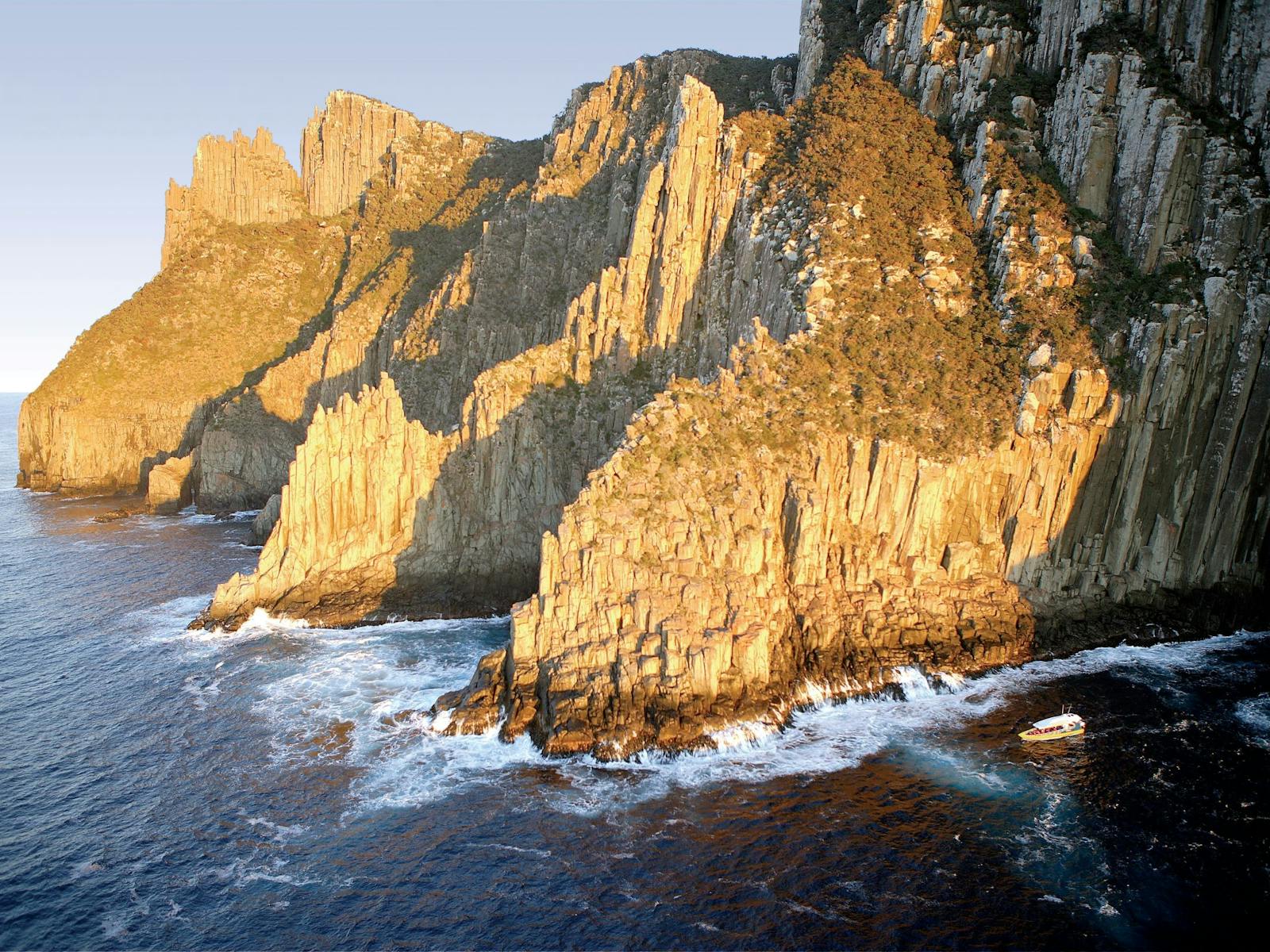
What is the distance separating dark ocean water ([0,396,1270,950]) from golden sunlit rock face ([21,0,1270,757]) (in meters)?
4.72

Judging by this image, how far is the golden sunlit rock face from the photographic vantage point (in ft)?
181

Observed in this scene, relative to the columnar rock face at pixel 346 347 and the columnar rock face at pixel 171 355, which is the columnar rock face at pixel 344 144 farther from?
the columnar rock face at pixel 346 347

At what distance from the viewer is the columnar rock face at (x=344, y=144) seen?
152000 mm

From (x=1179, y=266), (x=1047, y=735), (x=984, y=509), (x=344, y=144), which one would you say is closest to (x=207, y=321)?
(x=344, y=144)

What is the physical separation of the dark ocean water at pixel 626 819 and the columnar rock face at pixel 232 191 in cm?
11829

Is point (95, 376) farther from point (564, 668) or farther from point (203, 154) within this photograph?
point (564, 668)

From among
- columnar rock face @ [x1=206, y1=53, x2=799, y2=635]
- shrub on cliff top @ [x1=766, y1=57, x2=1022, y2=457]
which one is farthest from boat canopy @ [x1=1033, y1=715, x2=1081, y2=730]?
columnar rock face @ [x1=206, y1=53, x2=799, y2=635]

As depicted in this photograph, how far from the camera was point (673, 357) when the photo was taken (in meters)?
80.5

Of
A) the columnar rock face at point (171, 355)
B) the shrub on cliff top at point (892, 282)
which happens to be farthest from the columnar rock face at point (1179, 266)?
the columnar rock face at point (171, 355)

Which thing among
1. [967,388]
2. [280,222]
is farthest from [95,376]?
[967,388]

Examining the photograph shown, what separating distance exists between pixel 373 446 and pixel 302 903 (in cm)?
4298

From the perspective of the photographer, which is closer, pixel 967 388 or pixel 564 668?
pixel 564 668

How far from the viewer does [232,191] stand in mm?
162875

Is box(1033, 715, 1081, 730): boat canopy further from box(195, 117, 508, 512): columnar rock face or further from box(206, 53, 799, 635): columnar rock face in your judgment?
box(195, 117, 508, 512): columnar rock face
